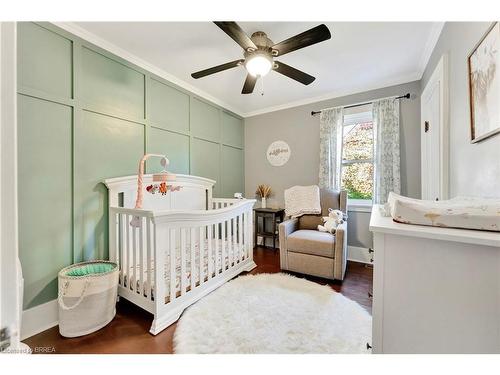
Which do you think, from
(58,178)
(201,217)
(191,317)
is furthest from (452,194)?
(58,178)

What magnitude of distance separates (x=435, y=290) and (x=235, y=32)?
1.68 meters

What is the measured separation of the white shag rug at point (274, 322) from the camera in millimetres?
1324

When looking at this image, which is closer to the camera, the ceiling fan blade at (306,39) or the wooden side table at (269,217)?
the ceiling fan blade at (306,39)

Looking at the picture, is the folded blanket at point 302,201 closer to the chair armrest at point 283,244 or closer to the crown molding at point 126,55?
the chair armrest at point 283,244

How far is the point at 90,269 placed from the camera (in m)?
1.70

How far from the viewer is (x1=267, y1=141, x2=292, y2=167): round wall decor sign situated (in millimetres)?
3439

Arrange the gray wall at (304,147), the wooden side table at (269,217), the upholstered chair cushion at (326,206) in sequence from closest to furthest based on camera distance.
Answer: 1. the gray wall at (304,147)
2. the upholstered chair cushion at (326,206)
3. the wooden side table at (269,217)

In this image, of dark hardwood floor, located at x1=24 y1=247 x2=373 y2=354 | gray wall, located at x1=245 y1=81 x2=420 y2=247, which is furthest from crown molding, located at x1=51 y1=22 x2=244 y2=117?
dark hardwood floor, located at x1=24 y1=247 x2=373 y2=354

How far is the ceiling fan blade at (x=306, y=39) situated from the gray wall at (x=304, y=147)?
1.72 m

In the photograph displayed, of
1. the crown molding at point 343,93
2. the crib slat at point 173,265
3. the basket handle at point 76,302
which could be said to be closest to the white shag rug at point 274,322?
the crib slat at point 173,265

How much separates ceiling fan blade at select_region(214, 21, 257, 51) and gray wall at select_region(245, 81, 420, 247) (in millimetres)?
1904

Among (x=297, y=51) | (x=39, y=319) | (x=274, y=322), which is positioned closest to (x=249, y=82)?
(x=297, y=51)

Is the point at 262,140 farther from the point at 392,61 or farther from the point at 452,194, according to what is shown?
the point at 452,194
